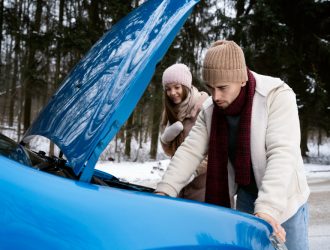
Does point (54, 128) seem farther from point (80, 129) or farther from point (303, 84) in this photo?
point (303, 84)

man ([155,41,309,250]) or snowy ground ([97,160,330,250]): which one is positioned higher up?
man ([155,41,309,250])

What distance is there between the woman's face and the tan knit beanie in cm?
113

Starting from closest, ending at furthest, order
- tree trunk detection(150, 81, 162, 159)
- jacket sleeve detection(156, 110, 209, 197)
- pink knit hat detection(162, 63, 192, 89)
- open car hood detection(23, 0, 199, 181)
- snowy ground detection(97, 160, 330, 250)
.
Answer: open car hood detection(23, 0, 199, 181) < jacket sleeve detection(156, 110, 209, 197) < pink knit hat detection(162, 63, 192, 89) < snowy ground detection(97, 160, 330, 250) < tree trunk detection(150, 81, 162, 159)

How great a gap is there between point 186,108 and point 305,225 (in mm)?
1340

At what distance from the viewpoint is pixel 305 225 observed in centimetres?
188

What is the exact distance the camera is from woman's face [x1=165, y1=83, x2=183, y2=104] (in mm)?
2840

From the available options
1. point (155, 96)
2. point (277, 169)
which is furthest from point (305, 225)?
point (155, 96)

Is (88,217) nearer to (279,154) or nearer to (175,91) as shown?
(279,154)

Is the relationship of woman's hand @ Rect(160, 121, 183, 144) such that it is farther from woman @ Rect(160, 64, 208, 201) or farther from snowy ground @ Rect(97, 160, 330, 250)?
snowy ground @ Rect(97, 160, 330, 250)

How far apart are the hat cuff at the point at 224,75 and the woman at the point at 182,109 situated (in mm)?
1112

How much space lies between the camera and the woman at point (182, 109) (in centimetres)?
283

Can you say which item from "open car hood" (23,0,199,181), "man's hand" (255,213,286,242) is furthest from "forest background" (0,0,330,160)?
"man's hand" (255,213,286,242)

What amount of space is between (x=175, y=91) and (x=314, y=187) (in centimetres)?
516

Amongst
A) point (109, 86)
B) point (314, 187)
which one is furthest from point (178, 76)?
point (314, 187)
